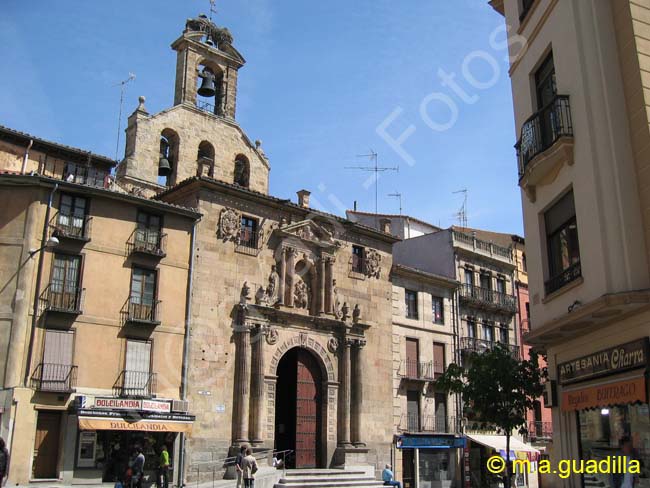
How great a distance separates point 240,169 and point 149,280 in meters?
12.2

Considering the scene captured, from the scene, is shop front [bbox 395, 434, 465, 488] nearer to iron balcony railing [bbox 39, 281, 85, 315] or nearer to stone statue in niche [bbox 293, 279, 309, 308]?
stone statue in niche [bbox 293, 279, 309, 308]

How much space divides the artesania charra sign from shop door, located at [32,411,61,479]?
→ 15685mm

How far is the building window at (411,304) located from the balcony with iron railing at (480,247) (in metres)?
4.36

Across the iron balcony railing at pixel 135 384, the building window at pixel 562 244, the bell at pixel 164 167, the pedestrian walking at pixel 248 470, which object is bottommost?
the pedestrian walking at pixel 248 470

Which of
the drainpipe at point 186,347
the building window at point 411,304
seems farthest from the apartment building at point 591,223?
the building window at point 411,304

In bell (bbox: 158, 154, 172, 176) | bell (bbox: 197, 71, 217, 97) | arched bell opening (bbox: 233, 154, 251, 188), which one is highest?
bell (bbox: 197, 71, 217, 97)

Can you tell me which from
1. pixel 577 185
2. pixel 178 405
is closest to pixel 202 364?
pixel 178 405

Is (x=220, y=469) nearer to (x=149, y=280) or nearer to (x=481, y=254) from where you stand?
(x=149, y=280)

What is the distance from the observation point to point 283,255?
98.7 ft

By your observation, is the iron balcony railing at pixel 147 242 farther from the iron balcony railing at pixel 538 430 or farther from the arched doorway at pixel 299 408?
the iron balcony railing at pixel 538 430

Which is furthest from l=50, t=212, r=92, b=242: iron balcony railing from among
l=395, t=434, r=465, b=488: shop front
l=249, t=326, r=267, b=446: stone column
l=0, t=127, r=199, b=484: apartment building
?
l=395, t=434, r=465, b=488: shop front

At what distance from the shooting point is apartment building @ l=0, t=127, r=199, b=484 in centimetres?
2208

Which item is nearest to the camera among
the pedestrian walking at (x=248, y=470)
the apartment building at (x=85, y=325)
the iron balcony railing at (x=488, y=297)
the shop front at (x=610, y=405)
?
the shop front at (x=610, y=405)

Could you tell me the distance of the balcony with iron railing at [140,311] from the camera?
2447cm
